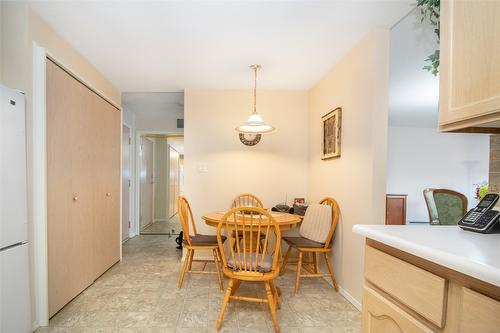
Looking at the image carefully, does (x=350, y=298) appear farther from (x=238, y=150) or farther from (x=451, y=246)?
(x=238, y=150)

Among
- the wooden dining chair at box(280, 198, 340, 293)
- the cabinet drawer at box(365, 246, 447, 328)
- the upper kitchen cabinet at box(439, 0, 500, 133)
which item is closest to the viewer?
the cabinet drawer at box(365, 246, 447, 328)

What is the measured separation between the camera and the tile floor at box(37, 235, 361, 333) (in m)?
1.78

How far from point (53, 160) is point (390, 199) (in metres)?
5.80

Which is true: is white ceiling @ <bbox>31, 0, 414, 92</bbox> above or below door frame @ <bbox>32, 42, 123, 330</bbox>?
above

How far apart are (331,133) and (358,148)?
55 centimetres

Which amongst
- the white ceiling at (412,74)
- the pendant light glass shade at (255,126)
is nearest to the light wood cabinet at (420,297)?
the pendant light glass shade at (255,126)

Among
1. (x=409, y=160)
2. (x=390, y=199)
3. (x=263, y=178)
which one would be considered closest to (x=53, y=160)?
(x=263, y=178)

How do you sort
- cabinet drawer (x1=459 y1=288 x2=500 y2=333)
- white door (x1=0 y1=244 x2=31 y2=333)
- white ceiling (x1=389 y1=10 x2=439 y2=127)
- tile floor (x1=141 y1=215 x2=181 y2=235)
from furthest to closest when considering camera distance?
tile floor (x1=141 y1=215 x2=181 y2=235) < white ceiling (x1=389 y1=10 x2=439 y2=127) < white door (x1=0 y1=244 x2=31 y2=333) < cabinet drawer (x1=459 y1=288 x2=500 y2=333)

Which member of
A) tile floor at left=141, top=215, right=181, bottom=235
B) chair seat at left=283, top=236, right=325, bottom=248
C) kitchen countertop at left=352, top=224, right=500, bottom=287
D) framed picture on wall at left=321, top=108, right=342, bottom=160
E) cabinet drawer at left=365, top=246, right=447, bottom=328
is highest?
framed picture on wall at left=321, top=108, right=342, bottom=160

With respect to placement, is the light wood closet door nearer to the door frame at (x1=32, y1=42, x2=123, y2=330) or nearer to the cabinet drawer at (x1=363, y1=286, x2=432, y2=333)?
the door frame at (x1=32, y1=42, x2=123, y2=330)

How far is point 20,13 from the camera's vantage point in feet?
5.45

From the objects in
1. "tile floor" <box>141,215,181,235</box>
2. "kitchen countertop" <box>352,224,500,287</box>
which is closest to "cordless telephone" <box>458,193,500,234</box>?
"kitchen countertop" <box>352,224,500,287</box>

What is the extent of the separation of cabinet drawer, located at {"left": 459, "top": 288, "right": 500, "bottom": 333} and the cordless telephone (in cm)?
49

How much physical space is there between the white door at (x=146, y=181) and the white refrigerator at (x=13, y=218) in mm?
3172
